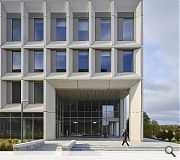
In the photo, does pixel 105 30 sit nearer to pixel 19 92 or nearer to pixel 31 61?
pixel 31 61

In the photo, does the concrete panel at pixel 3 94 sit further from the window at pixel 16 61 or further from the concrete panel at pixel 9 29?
the concrete panel at pixel 9 29

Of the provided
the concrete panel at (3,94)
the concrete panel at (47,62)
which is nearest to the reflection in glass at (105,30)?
→ the concrete panel at (47,62)

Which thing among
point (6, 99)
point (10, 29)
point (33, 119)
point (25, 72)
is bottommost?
point (33, 119)

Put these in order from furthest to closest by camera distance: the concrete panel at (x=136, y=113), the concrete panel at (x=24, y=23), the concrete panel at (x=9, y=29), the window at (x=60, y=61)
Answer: the concrete panel at (x=9, y=29) → the window at (x=60, y=61) → the concrete panel at (x=24, y=23) → the concrete panel at (x=136, y=113)

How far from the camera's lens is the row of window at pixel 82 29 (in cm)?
3631

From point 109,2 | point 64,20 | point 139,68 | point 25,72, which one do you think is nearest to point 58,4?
point 64,20

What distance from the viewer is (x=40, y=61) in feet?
120

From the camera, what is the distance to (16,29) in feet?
121

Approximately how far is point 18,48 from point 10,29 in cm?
262

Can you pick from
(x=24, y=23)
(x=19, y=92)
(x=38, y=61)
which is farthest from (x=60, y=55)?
(x=19, y=92)

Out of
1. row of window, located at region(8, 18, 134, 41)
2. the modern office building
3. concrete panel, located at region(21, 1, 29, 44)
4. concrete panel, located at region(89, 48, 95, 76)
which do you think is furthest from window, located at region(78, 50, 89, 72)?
concrete panel, located at region(21, 1, 29, 44)

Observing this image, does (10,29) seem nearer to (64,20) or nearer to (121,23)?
(64,20)

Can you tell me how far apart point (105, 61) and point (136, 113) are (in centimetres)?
666

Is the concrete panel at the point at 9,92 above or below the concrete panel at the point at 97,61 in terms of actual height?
below
